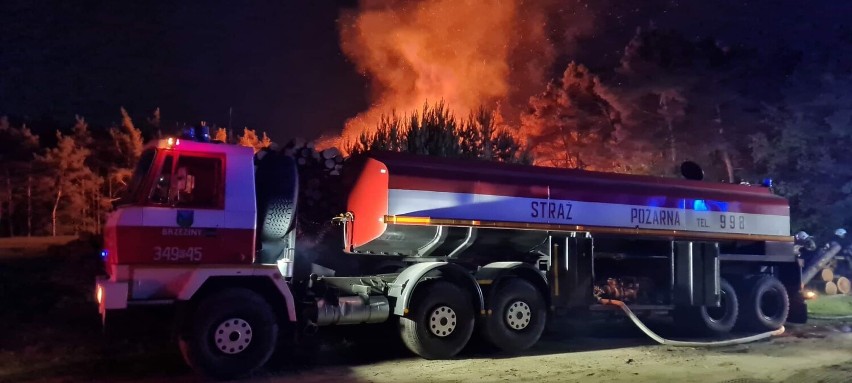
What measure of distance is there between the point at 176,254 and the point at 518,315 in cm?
519

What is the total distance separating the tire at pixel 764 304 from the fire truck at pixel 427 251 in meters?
0.03

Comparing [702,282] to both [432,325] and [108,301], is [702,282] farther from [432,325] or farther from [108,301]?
[108,301]

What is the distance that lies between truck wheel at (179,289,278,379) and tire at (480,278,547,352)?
3.42 metres

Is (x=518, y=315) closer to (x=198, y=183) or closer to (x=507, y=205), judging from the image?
(x=507, y=205)

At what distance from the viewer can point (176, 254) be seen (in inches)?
342

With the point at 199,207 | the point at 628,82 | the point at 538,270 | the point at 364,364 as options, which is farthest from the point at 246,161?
the point at 628,82

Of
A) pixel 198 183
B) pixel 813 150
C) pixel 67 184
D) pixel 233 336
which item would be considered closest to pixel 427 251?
pixel 233 336

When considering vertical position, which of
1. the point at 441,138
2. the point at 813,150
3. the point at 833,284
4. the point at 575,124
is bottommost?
the point at 833,284

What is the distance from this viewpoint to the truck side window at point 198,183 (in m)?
8.76

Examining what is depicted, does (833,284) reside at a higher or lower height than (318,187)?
lower

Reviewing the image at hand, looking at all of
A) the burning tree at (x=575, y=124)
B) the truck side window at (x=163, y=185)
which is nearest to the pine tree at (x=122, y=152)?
the burning tree at (x=575, y=124)

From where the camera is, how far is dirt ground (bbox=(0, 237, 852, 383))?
914 cm

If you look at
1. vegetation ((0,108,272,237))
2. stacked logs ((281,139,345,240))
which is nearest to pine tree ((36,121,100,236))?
vegetation ((0,108,272,237))

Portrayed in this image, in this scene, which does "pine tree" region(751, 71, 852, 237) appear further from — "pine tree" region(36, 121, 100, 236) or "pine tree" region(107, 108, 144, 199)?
"pine tree" region(36, 121, 100, 236)
